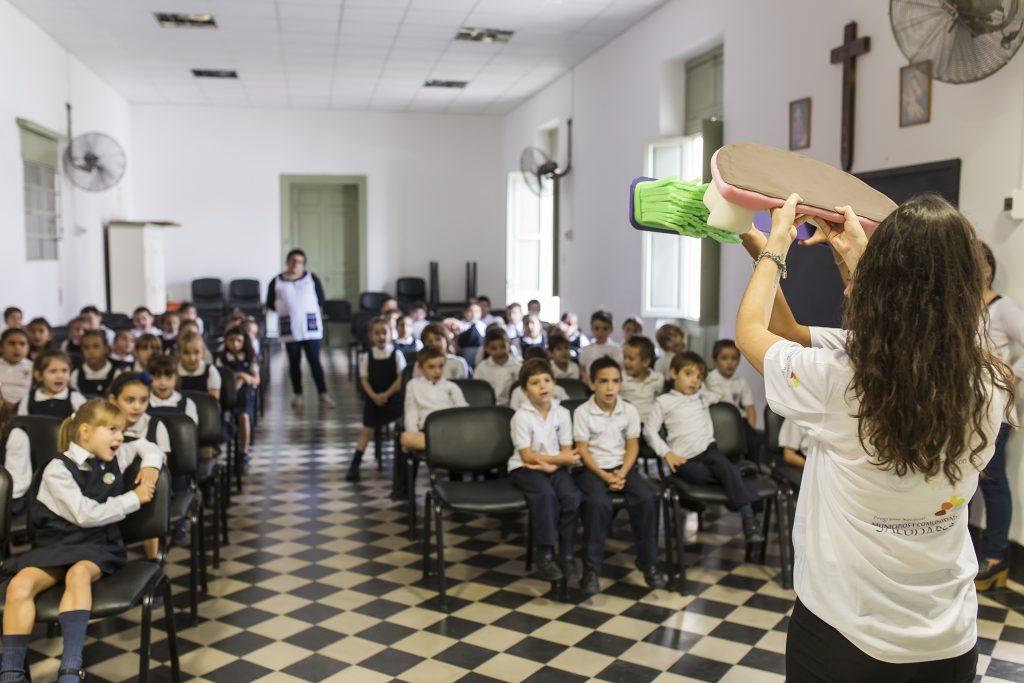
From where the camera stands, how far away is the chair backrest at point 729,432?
4.96 m

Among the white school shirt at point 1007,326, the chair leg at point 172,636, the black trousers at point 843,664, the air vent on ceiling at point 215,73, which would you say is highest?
the air vent on ceiling at point 215,73

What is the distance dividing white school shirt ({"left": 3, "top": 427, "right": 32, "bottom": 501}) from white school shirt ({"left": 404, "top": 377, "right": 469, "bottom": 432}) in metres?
2.16

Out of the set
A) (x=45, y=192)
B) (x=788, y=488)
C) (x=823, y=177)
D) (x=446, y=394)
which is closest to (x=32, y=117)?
(x=45, y=192)

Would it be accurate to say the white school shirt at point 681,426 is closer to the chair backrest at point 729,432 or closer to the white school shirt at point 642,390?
the chair backrest at point 729,432

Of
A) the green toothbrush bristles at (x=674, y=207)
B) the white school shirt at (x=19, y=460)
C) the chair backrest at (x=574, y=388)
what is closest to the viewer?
the green toothbrush bristles at (x=674, y=207)

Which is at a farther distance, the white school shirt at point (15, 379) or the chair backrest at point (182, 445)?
the white school shirt at point (15, 379)

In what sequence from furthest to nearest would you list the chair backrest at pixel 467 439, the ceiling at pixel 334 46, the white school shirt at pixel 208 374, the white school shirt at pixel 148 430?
the ceiling at pixel 334 46 < the white school shirt at pixel 208 374 < the chair backrest at pixel 467 439 < the white school shirt at pixel 148 430

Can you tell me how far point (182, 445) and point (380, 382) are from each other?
102 inches

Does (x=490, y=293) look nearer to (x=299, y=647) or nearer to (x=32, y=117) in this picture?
(x=32, y=117)

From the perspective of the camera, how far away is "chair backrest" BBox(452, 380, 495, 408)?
5859mm

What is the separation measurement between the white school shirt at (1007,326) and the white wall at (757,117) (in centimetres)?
26

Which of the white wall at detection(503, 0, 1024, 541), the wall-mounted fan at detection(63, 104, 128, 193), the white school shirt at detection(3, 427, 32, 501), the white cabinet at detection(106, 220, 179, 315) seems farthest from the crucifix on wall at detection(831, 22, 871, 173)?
the white cabinet at detection(106, 220, 179, 315)

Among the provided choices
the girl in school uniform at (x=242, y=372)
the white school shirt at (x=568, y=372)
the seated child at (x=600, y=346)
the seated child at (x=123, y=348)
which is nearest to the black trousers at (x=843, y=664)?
the white school shirt at (x=568, y=372)

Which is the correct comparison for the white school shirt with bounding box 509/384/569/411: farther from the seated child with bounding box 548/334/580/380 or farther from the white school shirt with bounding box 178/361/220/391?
the white school shirt with bounding box 178/361/220/391
